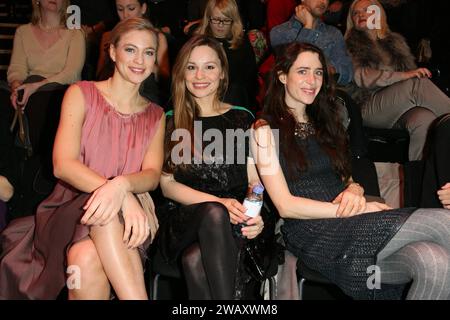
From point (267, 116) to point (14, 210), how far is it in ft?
4.17

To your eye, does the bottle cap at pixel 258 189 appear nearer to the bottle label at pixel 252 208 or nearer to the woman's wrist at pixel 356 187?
the bottle label at pixel 252 208

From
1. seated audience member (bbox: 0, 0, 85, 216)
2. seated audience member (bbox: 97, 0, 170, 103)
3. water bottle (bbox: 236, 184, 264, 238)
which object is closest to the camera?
water bottle (bbox: 236, 184, 264, 238)

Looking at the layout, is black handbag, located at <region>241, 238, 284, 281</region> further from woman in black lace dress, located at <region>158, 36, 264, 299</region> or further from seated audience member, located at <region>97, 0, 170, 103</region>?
seated audience member, located at <region>97, 0, 170, 103</region>

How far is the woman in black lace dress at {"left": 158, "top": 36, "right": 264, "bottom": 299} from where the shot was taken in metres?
2.48

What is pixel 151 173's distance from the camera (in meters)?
2.51

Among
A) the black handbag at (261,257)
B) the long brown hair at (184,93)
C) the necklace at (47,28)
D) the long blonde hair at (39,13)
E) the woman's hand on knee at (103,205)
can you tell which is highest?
the long blonde hair at (39,13)

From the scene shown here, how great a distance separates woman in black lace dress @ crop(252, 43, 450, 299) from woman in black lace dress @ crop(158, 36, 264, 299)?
0.14m

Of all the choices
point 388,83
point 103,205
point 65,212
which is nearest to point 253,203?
point 103,205

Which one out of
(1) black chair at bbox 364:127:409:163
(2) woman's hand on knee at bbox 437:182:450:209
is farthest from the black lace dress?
(1) black chair at bbox 364:127:409:163

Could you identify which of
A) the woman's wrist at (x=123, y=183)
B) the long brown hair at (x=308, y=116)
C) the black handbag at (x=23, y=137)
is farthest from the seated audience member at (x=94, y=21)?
the woman's wrist at (x=123, y=183)

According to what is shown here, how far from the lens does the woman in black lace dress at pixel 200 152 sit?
248 cm

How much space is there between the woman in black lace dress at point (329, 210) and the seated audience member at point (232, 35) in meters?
0.99
